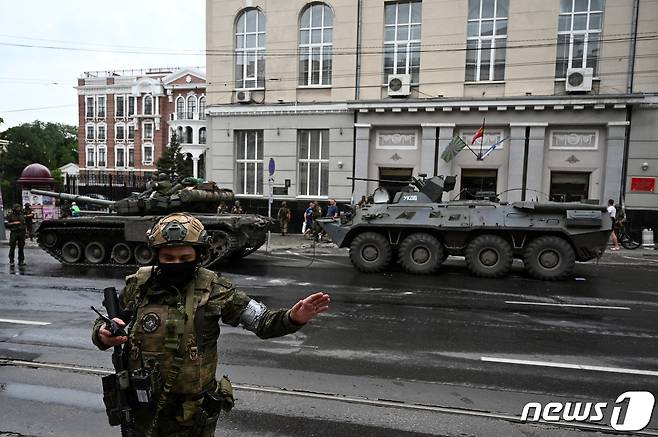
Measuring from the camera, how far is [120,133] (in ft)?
199

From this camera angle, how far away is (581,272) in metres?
12.7

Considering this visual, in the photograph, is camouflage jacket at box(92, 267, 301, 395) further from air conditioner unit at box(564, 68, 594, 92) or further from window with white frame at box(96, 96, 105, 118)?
window with white frame at box(96, 96, 105, 118)

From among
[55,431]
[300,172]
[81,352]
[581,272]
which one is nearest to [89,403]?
[55,431]

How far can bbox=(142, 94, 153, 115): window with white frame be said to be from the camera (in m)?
58.0

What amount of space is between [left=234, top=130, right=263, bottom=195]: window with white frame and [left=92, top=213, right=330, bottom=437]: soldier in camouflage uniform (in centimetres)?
2026

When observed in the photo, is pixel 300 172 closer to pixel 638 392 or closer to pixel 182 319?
pixel 638 392

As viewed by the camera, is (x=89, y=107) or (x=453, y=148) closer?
(x=453, y=148)

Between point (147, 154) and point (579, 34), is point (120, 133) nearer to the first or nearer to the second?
point (147, 154)

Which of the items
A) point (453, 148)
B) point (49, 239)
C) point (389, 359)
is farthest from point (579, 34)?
point (49, 239)

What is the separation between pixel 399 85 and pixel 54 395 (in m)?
17.6

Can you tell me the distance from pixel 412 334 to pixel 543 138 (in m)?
14.3

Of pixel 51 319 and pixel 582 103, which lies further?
pixel 582 103

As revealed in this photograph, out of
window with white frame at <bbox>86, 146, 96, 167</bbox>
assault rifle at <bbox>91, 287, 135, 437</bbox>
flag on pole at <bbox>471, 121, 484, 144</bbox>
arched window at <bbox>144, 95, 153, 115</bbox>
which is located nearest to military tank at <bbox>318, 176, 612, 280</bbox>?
flag on pole at <bbox>471, 121, 484, 144</bbox>

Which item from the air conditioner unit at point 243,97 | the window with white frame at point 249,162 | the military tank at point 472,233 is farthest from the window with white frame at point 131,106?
the military tank at point 472,233
